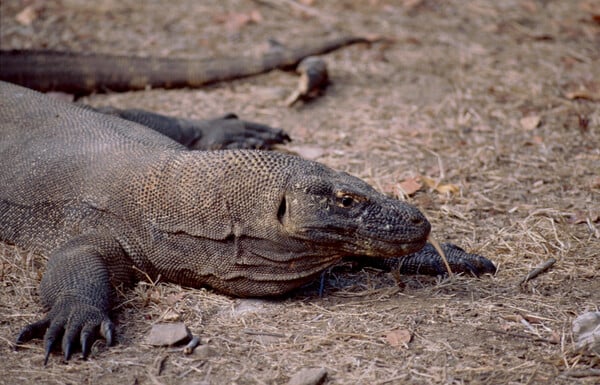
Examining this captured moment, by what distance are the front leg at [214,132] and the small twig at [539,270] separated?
92.3 inches

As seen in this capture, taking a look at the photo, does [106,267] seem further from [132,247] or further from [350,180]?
[350,180]

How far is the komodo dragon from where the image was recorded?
3.90m

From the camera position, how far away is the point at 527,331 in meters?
3.76

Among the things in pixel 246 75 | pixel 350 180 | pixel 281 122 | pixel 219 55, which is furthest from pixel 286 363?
pixel 219 55

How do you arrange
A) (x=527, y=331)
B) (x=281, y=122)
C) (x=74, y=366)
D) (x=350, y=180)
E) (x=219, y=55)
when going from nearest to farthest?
(x=74, y=366), (x=527, y=331), (x=350, y=180), (x=281, y=122), (x=219, y=55)

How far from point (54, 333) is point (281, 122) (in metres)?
3.28

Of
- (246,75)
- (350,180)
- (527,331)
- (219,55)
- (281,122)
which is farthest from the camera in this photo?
(219,55)

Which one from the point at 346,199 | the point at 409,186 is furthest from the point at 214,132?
the point at 346,199

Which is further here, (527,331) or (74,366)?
(527,331)

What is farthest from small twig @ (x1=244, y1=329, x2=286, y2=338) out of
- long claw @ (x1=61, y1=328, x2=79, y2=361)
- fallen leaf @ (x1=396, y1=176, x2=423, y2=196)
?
fallen leaf @ (x1=396, y1=176, x2=423, y2=196)

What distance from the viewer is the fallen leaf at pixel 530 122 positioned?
6438 millimetres

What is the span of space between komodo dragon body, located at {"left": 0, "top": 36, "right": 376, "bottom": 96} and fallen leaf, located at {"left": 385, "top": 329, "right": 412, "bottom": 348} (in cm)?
395

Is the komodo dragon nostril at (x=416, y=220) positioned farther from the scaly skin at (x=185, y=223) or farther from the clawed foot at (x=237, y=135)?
the clawed foot at (x=237, y=135)

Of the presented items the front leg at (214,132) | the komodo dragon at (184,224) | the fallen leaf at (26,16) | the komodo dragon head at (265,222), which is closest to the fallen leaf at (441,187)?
the komodo dragon at (184,224)
